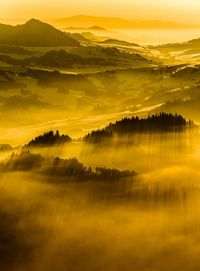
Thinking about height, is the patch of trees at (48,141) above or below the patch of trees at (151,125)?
below

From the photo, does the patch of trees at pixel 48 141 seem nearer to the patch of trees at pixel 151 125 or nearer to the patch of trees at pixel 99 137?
the patch of trees at pixel 99 137

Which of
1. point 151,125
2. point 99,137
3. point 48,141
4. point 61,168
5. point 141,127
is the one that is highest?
point 151,125

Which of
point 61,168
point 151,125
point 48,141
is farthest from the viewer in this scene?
point 151,125

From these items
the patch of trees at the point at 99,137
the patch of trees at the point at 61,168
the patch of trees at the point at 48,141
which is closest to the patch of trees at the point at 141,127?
the patch of trees at the point at 99,137

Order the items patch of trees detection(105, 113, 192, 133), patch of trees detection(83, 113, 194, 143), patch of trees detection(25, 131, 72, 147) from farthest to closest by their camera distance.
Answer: patch of trees detection(105, 113, 192, 133)
patch of trees detection(83, 113, 194, 143)
patch of trees detection(25, 131, 72, 147)

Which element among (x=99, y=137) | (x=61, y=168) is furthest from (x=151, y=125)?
(x=61, y=168)

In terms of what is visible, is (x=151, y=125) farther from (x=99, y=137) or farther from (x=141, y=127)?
(x=99, y=137)

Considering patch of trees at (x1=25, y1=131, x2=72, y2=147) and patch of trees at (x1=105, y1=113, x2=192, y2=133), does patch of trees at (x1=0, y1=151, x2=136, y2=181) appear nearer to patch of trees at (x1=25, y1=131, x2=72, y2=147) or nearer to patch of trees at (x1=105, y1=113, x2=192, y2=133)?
patch of trees at (x1=25, y1=131, x2=72, y2=147)

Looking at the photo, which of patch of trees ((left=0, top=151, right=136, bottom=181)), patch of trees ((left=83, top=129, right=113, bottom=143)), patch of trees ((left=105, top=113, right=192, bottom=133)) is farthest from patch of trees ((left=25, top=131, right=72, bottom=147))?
patch of trees ((left=0, top=151, right=136, bottom=181))

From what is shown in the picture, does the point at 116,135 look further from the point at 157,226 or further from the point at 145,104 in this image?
the point at 145,104
